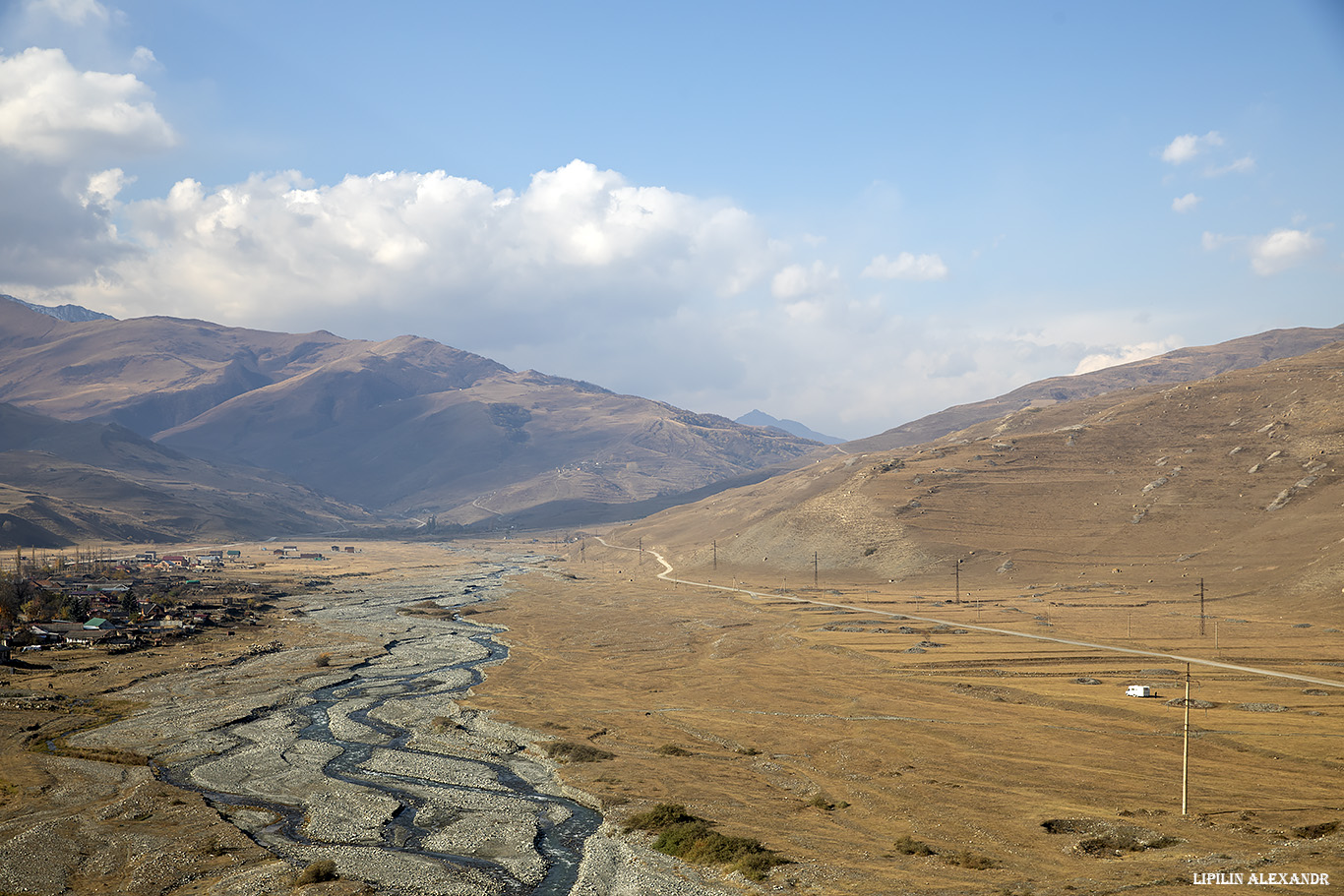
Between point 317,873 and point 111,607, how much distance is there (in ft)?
352

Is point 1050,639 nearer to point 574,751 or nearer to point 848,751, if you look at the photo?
point 848,751

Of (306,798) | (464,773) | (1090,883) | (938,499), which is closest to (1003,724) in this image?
(1090,883)

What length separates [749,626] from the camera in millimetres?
118000

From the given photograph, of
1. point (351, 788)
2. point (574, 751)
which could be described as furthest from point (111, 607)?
point (574, 751)

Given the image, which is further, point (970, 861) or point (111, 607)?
point (111, 607)

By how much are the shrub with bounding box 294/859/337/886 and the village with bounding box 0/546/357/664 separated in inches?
2611

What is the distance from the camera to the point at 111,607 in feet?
408

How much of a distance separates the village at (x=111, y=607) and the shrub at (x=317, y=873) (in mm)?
66326

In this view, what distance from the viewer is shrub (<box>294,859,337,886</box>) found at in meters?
38.5

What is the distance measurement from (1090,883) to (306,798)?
40.7 m

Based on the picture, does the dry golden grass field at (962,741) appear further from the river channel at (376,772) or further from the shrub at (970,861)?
the river channel at (376,772)

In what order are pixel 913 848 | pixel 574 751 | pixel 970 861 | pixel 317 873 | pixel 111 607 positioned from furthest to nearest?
pixel 111 607 → pixel 574 751 → pixel 913 848 → pixel 970 861 → pixel 317 873

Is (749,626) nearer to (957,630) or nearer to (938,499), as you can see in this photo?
(957,630)

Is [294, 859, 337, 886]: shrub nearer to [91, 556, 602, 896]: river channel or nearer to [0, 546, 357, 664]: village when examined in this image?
[91, 556, 602, 896]: river channel
